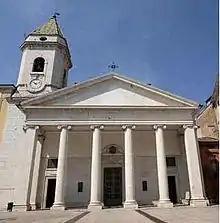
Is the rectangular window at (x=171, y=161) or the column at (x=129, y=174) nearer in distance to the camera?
the column at (x=129, y=174)

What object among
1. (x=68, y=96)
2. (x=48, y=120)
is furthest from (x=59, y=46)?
(x=48, y=120)

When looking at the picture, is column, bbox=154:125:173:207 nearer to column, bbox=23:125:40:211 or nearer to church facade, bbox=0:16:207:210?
church facade, bbox=0:16:207:210

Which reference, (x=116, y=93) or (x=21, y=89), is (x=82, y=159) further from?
(x=21, y=89)

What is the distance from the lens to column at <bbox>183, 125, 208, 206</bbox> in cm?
1873

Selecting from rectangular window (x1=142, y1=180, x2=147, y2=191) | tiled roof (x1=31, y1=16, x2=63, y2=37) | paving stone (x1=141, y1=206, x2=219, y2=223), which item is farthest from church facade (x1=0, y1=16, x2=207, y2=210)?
tiled roof (x1=31, y1=16, x2=63, y2=37)

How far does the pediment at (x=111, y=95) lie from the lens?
21339 millimetres

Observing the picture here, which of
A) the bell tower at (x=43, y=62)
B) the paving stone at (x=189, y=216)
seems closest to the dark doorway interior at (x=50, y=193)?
the bell tower at (x=43, y=62)

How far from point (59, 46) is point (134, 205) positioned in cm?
1851

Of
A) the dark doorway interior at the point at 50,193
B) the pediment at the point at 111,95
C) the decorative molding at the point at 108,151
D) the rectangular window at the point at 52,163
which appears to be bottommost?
the dark doorway interior at the point at 50,193

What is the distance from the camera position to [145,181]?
22688 mm

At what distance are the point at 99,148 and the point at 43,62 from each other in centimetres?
1256

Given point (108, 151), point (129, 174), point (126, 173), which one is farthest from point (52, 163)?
point (129, 174)

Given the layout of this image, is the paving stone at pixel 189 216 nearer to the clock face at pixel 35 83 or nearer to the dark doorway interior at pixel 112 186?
the dark doorway interior at pixel 112 186

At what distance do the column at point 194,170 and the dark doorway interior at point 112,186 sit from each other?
6.33m
